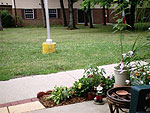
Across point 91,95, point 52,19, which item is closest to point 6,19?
point 52,19

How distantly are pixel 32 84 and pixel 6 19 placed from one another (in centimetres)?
2221

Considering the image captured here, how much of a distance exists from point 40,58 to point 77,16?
22.8 m

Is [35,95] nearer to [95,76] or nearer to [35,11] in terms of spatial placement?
[95,76]

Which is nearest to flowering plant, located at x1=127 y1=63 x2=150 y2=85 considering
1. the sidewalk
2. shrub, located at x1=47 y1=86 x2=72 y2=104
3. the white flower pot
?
the white flower pot

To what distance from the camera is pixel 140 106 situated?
1730 mm

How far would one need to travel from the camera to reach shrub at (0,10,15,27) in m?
24.2

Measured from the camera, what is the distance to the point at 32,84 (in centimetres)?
405

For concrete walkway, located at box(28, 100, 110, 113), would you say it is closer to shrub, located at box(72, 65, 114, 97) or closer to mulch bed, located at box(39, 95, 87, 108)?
mulch bed, located at box(39, 95, 87, 108)

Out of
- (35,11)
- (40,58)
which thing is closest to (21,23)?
(35,11)

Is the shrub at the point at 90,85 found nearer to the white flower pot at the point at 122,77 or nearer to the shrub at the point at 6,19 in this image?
the white flower pot at the point at 122,77

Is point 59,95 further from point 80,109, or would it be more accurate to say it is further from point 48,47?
point 48,47

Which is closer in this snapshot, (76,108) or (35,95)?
(76,108)

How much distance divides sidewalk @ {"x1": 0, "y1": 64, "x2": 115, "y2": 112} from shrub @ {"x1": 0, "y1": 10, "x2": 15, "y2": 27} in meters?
21.6

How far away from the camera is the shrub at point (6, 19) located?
2417cm
